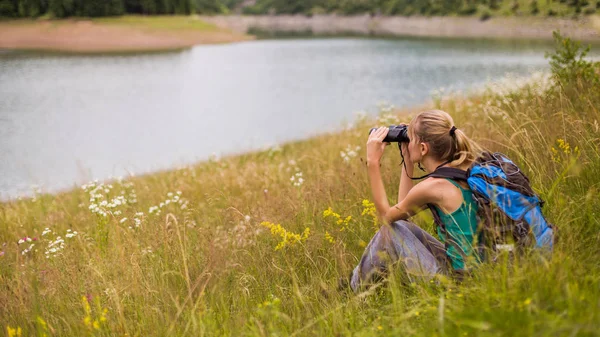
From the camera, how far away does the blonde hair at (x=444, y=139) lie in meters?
2.86

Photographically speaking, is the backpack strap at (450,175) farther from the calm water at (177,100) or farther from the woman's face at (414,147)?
the calm water at (177,100)

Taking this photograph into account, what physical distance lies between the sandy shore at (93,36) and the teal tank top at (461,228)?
4516 cm

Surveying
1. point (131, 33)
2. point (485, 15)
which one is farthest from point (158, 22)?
point (485, 15)

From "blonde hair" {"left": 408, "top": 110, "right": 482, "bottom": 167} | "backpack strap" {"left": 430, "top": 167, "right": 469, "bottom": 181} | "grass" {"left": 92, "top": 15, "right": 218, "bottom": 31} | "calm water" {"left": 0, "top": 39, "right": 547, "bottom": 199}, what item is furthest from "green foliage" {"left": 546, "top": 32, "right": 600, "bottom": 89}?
"grass" {"left": 92, "top": 15, "right": 218, "bottom": 31}

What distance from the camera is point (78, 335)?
2.90 m

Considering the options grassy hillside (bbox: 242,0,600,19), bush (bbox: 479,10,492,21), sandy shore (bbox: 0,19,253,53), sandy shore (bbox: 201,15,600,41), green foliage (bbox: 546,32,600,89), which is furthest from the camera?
bush (bbox: 479,10,492,21)

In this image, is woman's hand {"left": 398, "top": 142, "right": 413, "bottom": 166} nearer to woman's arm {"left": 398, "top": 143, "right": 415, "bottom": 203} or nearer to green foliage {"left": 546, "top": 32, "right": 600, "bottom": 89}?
woman's arm {"left": 398, "top": 143, "right": 415, "bottom": 203}

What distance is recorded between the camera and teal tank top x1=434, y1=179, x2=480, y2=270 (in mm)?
2729

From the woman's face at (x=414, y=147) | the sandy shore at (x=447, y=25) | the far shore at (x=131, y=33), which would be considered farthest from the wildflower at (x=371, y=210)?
the far shore at (x=131, y=33)

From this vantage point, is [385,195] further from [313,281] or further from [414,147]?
[313,281]

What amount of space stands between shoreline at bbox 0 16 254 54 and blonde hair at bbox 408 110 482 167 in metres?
44.3

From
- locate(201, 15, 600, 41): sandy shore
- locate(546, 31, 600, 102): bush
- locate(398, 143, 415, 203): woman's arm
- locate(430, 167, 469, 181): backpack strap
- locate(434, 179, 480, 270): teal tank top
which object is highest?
locate(201, 15, 600, 41): sandy shore

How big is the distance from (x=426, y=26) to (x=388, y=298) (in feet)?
302

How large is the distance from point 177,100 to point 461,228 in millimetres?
21422
